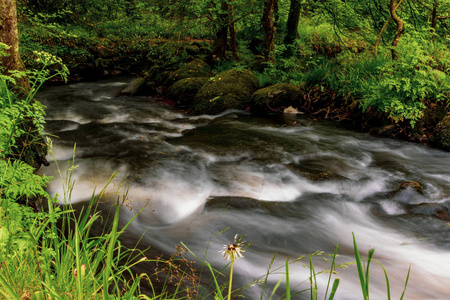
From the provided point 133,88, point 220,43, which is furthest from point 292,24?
point 133,88

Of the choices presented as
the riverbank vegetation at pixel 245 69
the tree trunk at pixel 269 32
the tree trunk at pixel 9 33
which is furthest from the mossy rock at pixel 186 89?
the tree trunk at pixel 9 33

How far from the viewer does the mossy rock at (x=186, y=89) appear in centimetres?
981

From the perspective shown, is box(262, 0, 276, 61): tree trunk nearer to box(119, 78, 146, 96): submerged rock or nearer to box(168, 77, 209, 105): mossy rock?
box(168, 77, 209, 105): mossy rock

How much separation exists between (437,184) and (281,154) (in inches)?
100

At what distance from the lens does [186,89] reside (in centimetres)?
985

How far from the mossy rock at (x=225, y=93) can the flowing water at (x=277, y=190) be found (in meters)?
0.62

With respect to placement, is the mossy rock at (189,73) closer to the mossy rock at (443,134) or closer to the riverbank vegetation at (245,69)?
the riverbank vegetation at (245,69)

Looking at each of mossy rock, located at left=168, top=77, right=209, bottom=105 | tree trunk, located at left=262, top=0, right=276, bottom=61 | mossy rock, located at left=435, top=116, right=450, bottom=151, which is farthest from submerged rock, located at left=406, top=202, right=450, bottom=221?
tree trunk, located at left=262, top=0, right=276, bottom=61

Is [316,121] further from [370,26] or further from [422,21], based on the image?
[422,21]

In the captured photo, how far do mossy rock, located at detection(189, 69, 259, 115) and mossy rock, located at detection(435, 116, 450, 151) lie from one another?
440 cm

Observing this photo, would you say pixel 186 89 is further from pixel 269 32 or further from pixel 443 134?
pixel 443 134

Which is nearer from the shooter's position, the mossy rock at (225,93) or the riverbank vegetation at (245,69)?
the riverbank vegetation at (245,69)

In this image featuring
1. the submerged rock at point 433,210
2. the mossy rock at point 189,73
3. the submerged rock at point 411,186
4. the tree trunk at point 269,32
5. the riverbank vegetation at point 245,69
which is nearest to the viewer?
the riverbank vegetation at point 245,69

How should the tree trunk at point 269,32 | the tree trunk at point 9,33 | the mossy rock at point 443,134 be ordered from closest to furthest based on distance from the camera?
the tree trunk at point 9,33, the mossy rock at point 443,134, the tree trunk at point 269,32
